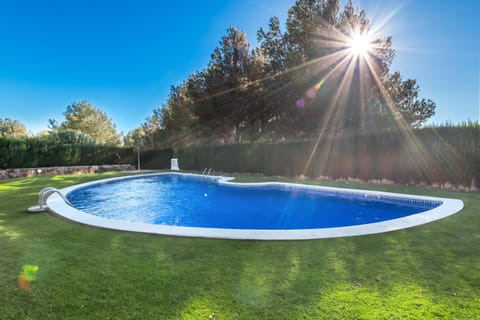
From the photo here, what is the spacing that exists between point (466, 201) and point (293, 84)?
43.5 ft

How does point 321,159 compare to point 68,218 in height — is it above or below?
above

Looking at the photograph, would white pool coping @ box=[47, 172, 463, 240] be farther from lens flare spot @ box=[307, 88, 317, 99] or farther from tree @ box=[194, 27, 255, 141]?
tree @ box=[194, 27, 255, 141]

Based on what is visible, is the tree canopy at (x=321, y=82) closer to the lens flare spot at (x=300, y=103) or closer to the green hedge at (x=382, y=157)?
the lens flare spot at (x=300, y=103)

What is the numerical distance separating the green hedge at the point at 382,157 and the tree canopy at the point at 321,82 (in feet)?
13.7

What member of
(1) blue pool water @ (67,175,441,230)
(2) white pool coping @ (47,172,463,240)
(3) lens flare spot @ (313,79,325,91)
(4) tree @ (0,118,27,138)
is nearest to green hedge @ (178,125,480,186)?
(1) blue pool water @ (67,175,441,230)

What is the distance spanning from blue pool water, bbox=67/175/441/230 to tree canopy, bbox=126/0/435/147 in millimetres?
8839

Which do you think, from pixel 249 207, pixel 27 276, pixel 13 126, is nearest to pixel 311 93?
pixel 249 207

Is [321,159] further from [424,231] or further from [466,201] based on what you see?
[424,231]

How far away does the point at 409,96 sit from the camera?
1758cm

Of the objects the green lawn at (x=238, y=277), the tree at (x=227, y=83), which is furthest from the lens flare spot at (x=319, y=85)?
the green lawn at (x=238, y=277)

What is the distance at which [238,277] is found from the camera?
2.70 m

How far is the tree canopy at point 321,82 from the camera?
16750 mm

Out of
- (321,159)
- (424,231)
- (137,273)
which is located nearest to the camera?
(137,273)

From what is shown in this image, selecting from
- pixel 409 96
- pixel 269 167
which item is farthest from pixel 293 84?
pixel 409 96
